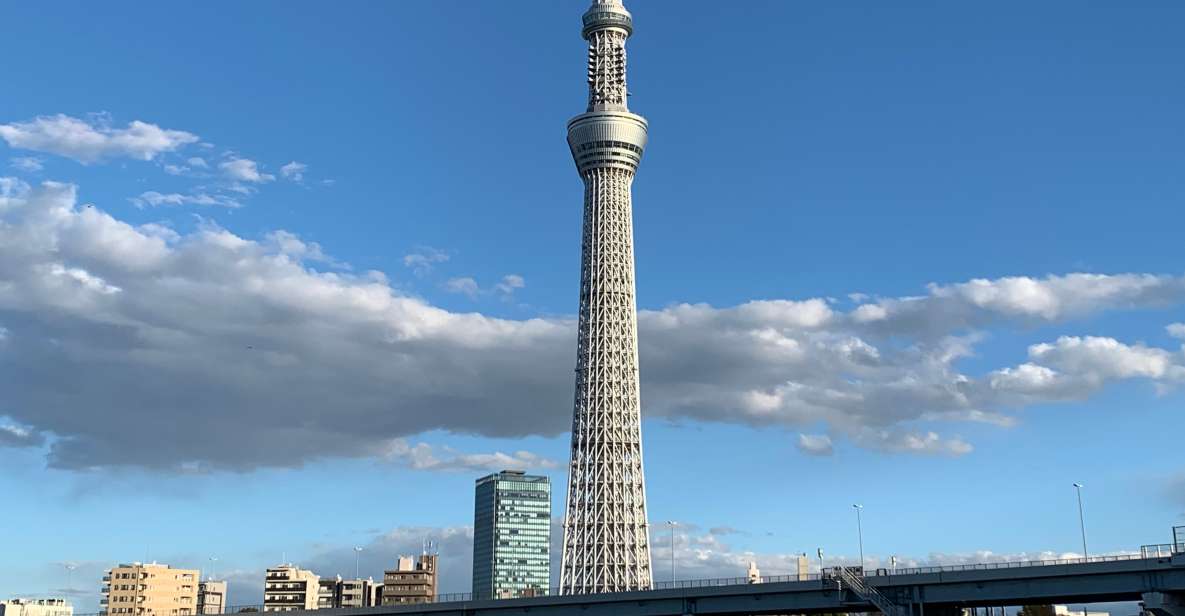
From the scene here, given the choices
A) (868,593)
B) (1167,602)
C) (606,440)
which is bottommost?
(1167,602)

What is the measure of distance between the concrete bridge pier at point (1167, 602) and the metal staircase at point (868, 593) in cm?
1971

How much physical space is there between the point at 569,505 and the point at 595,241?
4230cm

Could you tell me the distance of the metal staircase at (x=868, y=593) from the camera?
106 metres

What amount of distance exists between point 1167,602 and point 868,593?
75.2ft

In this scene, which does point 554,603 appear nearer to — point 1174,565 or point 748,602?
point 748,602

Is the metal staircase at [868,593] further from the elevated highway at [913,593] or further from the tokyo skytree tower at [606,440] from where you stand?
the tokyo skytree tower at [606,440]

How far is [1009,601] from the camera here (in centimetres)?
10238

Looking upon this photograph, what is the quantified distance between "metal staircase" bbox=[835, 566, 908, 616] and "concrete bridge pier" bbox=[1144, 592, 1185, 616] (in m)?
19.7

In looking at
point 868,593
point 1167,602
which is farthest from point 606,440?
point 1167,602

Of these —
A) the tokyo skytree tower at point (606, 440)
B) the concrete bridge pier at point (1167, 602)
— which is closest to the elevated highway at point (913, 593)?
the concrete bridge pier at point (1167, 602)

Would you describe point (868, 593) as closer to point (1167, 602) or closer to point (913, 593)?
point (913, 593)

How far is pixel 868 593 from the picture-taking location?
10600cm

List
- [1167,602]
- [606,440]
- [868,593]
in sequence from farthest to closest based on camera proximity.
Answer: [606,440] → [868,593] → [1167,602]

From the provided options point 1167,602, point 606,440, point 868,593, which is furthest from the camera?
point 606,440
